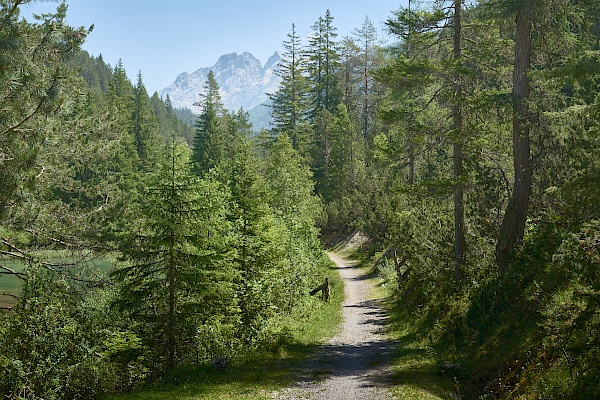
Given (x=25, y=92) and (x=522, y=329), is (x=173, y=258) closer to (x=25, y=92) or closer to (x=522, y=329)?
(x=25, y=92)

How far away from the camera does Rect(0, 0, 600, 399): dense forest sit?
980 centimetres

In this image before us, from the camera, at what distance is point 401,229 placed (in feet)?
69.8

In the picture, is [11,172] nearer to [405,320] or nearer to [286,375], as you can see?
[286,375]

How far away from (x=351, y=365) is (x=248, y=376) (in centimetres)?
282

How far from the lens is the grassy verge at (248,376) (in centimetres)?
1092

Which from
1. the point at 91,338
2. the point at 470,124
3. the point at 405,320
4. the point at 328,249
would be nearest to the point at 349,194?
the point at 328,249

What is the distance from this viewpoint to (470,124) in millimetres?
14711

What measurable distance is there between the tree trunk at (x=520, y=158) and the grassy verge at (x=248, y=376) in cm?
635

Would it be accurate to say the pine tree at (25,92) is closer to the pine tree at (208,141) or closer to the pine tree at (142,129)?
the pine tree at (208,141)

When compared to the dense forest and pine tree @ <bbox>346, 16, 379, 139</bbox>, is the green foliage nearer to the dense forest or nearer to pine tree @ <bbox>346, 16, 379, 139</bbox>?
the dense forest

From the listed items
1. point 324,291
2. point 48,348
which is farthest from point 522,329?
point 324,291

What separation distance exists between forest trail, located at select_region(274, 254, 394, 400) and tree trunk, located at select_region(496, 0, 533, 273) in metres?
4.44

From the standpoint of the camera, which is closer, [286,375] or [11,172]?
[11,172]

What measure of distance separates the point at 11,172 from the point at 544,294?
1086 cm
